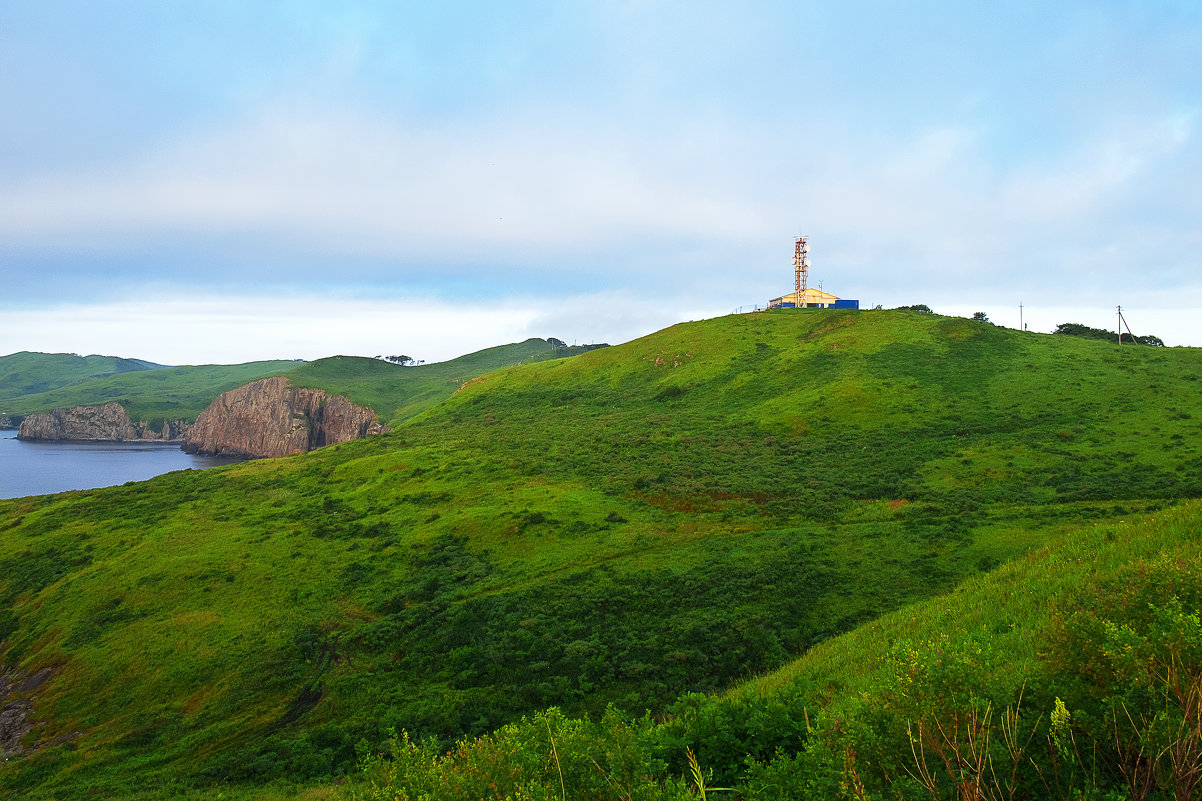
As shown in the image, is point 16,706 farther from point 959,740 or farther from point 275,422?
point 275,422

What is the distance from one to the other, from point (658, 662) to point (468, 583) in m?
15.2

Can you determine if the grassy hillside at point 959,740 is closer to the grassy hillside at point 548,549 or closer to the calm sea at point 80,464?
the grassy hillside at point 548,549

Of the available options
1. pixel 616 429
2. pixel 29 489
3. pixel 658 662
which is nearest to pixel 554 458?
pixel 616 429

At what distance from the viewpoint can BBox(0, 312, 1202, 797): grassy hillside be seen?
2614 cm

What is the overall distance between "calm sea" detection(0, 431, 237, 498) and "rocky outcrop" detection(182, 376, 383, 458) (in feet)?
23.2

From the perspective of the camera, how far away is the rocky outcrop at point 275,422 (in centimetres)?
14738

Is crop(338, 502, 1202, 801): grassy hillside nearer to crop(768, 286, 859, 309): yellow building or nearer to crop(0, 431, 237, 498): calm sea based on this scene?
crop(768, 286, 859, 309): yellow building

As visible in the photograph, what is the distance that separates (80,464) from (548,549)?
162 metres

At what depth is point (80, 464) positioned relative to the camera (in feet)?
479

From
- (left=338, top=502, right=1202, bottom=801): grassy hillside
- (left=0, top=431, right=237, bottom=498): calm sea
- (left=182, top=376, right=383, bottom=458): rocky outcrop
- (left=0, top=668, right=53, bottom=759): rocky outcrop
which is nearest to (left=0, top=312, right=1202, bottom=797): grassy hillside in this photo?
(left=0, top=668, right=53, bottom=759): rocky outcrop

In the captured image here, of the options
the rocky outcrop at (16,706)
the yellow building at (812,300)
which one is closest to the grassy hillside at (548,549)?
the rocky outcrop at (16,706)

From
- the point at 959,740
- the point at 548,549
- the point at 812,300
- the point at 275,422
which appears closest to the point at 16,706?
the point at 548,549

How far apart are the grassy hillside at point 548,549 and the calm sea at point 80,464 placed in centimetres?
7033

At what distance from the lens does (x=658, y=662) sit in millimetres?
26516
